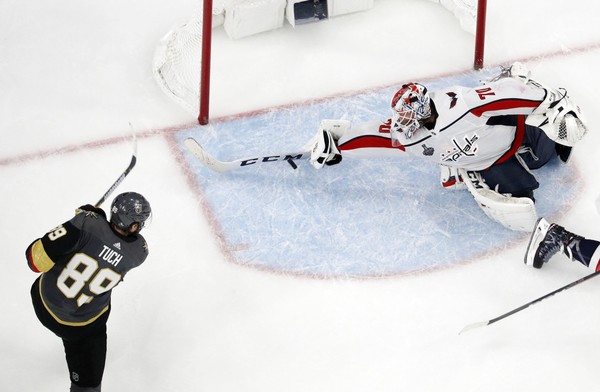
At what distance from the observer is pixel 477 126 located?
4375 mm

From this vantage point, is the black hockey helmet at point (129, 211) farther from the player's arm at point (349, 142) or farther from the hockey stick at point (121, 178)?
the player's arm at point (349, 142)

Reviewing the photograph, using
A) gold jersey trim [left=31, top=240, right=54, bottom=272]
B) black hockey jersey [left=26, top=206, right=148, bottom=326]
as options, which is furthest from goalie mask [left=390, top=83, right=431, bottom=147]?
gold jersey trim [left=31, top=240, right=54, bottom=272]

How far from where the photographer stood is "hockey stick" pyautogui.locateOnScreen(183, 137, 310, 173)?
4.66 meters

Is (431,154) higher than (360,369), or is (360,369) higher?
(431,154)

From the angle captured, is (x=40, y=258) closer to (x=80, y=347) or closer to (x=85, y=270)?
(x=85, y=270)

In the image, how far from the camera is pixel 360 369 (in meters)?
4.05

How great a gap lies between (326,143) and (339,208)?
0.86ft

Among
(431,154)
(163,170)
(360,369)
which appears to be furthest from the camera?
(163,170)

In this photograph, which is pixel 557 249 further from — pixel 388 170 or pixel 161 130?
pixel 161 130

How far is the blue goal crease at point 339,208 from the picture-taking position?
4.43m

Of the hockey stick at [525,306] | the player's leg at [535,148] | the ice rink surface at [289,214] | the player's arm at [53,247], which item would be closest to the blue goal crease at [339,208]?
the ice rink surface at [289,214]

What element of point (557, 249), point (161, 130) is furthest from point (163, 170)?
point (557, 249)

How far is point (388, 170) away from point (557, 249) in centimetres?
82

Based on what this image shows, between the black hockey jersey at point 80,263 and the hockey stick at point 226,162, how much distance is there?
3.01 feet
